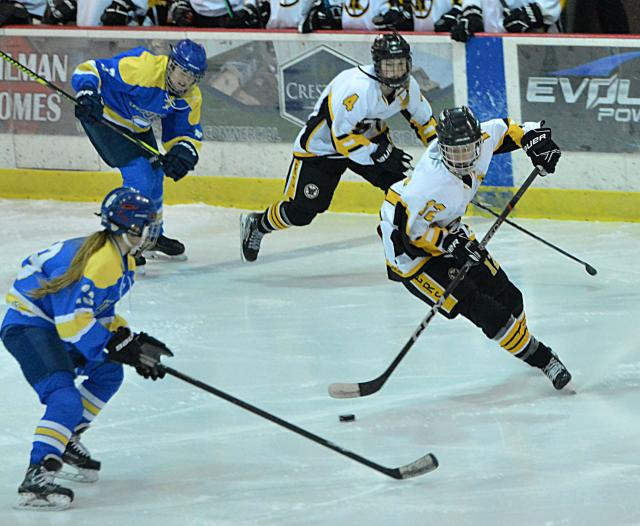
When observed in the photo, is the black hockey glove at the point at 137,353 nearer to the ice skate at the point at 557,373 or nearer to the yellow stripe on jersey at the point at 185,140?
the ice skate at the point at 557,373

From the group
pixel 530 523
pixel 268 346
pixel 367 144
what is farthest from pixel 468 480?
pixel 367 144

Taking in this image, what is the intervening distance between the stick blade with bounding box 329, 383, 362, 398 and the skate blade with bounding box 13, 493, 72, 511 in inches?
40.9

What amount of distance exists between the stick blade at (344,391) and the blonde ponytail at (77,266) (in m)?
1.09

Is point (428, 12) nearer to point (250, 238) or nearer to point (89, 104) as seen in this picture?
point (250, 238)

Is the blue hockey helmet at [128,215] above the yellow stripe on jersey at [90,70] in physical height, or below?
above

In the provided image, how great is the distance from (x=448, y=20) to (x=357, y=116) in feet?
4.87

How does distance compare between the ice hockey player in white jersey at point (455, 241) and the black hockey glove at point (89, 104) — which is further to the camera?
the black hockey glove at point (89, 104)

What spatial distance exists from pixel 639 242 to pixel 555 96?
881mm

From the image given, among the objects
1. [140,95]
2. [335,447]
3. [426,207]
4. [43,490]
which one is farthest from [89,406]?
[140,95]

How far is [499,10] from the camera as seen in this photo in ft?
22.2

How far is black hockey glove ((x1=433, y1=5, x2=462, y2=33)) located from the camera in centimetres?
672

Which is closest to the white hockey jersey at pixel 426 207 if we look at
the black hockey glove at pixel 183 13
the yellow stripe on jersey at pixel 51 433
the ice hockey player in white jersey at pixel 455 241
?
the ice hockey player in white jersey at pixel 455 241

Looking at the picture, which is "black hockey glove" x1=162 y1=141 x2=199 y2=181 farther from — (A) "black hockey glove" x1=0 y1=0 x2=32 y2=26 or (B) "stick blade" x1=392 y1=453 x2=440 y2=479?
Answer: (B) "stick blade" x1=392 y1=453 x2=440 y2=479

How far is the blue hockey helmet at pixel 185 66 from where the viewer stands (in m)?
5.47
